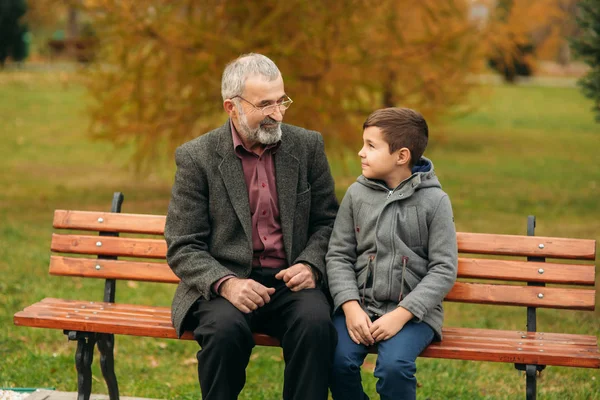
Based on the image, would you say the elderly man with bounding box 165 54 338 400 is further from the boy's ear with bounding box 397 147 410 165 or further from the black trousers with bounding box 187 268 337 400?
the boy's ear with bounding box 397 147 410 165

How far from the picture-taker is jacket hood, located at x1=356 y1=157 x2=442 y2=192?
3.84 m

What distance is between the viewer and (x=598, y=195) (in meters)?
11.9

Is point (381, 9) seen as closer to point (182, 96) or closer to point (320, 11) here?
point (320, 11)

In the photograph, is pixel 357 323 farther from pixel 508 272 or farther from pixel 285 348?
pixel 508 272

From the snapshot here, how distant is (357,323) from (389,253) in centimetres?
34

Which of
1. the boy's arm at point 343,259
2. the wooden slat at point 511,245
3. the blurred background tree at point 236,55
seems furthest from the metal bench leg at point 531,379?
the blurred background tree at point 236,55

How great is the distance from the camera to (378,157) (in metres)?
3.83

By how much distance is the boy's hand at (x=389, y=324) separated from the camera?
363cm

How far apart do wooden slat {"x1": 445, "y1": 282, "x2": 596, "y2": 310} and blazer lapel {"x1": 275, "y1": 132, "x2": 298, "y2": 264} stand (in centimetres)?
81

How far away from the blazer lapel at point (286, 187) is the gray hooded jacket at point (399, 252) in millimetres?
213

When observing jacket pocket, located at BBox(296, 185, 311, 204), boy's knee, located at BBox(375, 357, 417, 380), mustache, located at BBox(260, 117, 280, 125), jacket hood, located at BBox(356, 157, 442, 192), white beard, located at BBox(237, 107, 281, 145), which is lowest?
boy's knee, located at BBox(375, 357, 417, 380)

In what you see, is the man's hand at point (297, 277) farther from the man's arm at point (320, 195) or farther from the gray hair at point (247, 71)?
the gray hair at point (247, 71)

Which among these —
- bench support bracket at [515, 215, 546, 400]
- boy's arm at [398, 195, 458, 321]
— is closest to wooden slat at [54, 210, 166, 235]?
boy's arm at [398, 195, 458, 321]

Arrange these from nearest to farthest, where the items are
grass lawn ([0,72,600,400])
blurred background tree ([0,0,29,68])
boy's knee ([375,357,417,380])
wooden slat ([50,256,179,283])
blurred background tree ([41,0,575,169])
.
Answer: boy's knee ([375,357,417,380]) → wooden slat ([50,256,179,283]) → grass lawn ([0,72,600,400]) → blurred background tree ([41,0,575,169]) → blurred background tree ([0,0,29,68])
